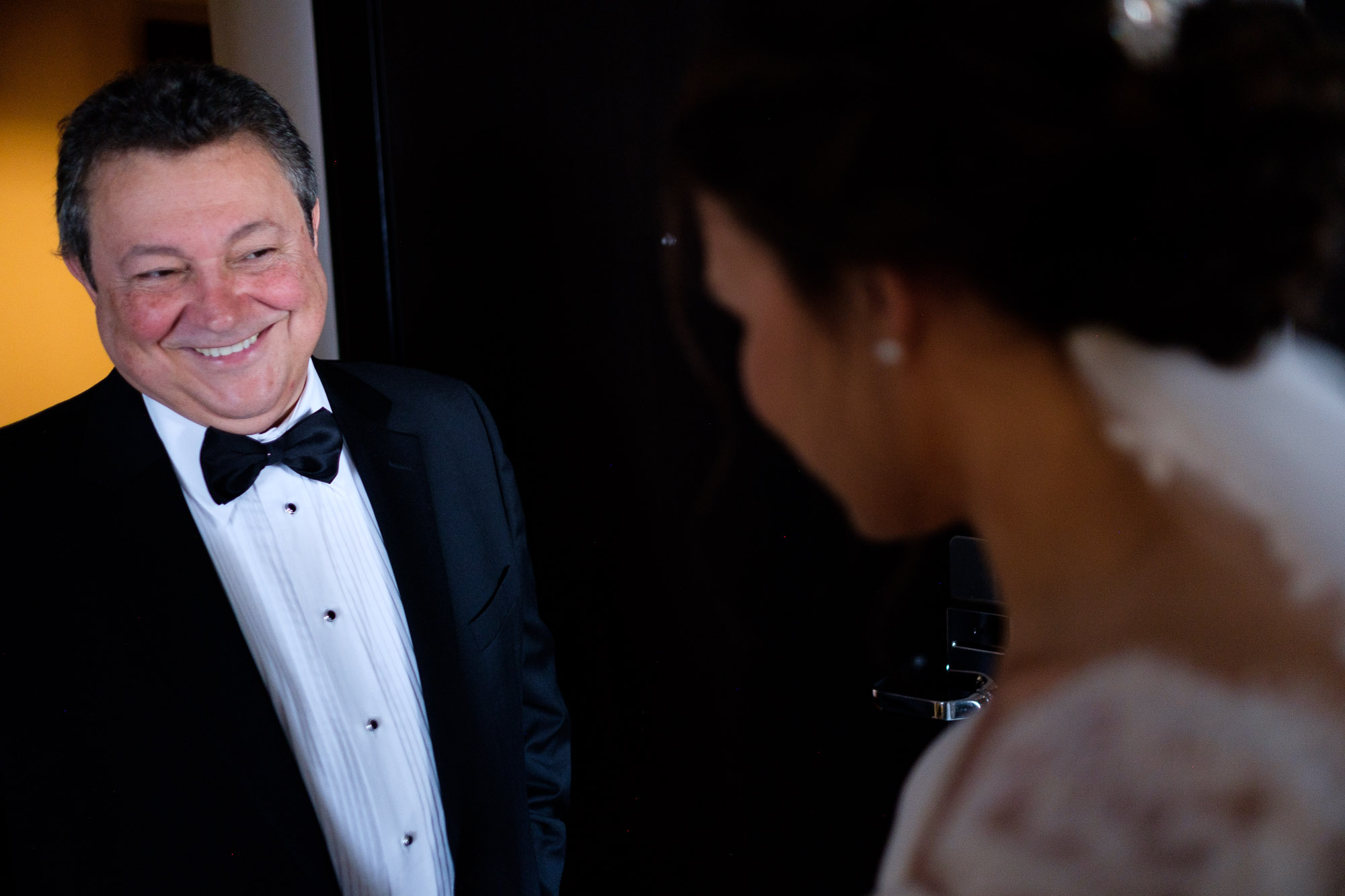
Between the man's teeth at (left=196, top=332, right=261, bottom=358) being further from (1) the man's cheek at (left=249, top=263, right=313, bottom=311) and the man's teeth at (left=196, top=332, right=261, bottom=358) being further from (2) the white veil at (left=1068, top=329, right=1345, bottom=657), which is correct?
(2) the white veil at (left=1068, top=329, right=1345, bottom=657)

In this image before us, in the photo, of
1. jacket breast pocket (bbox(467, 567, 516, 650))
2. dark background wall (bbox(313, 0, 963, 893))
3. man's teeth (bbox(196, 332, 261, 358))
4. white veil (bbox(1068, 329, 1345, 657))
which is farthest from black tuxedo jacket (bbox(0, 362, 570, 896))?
white veil (bbox(1068, 329, 1345, 657))

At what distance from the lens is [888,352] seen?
51 cm

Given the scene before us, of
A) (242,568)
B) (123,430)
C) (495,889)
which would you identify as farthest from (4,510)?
(495,889)

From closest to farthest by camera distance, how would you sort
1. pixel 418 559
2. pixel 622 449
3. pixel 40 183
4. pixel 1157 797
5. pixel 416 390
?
pixel 1157 797
pixel 418 559
pixel 416 390
pixel 622 449
pixel 40 183

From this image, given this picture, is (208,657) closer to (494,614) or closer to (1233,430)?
(494,614)

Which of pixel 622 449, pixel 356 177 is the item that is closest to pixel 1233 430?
pixel 622 449

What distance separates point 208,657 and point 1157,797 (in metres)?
0.99

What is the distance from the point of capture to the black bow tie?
45.8 inches

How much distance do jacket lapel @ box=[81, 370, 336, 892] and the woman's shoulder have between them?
843 mm

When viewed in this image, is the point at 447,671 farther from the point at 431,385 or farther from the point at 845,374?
the point at 845,374

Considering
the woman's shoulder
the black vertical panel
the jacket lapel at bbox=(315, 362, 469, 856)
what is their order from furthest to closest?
the black vertical panel < the jacket lapel at bbox=(315, 362, 469, 856) < the woman's shoulder

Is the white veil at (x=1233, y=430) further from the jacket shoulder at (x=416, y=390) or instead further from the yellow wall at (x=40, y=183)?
the yellow wall at (x=40, y=183)

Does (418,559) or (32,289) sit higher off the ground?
(32,289)

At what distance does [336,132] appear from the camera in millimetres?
1927
